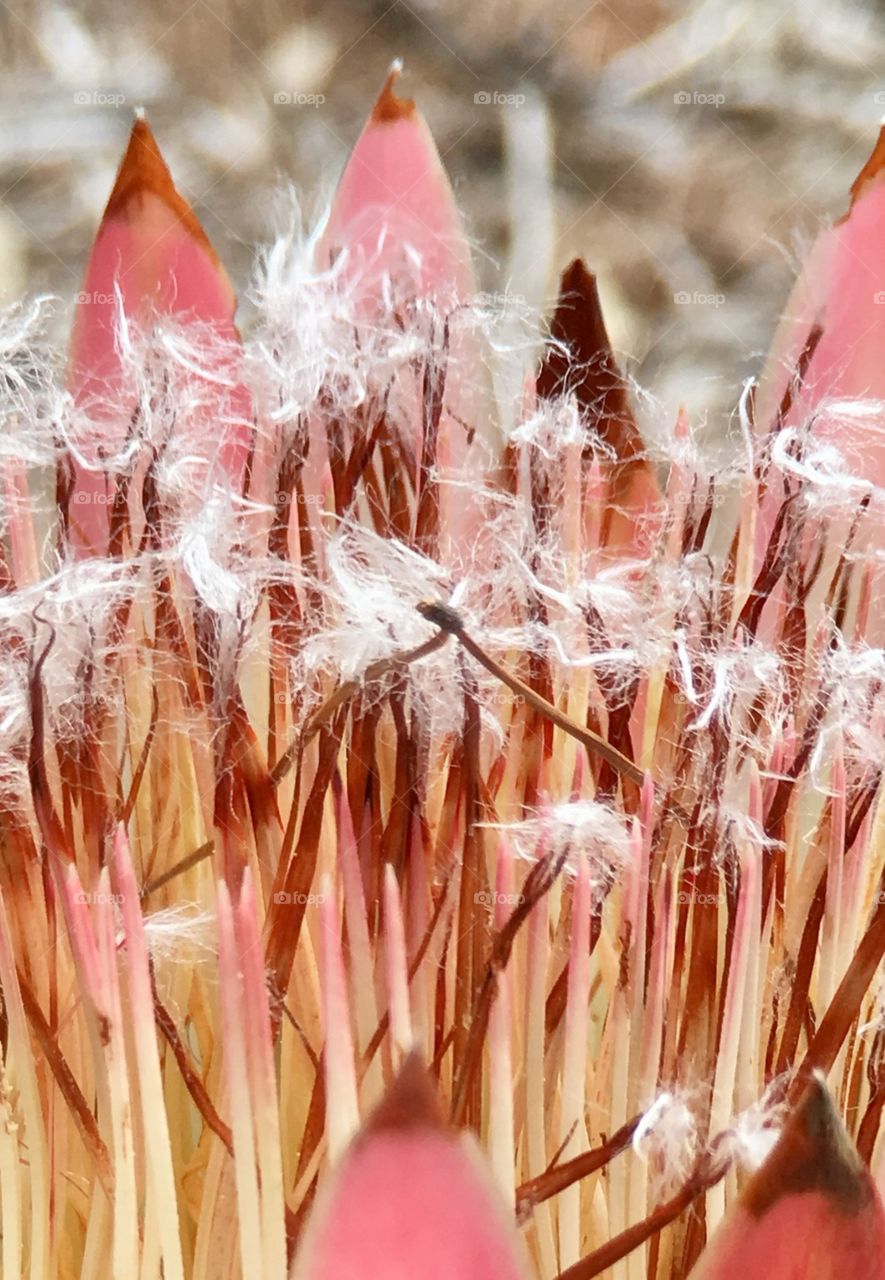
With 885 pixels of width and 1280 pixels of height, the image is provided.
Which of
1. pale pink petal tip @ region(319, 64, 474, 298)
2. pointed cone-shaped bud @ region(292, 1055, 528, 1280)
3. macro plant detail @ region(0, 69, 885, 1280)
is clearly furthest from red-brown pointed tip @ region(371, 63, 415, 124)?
pointed cone-shaped bud @ region(292, 1055, 528, 1280)

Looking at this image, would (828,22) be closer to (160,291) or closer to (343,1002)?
(160,291)

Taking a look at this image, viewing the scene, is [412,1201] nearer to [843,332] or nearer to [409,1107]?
[409,1107]

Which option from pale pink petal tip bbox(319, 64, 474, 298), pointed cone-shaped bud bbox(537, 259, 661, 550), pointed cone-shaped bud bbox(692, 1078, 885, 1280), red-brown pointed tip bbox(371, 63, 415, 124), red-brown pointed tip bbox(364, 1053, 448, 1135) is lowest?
pointed cone-shaped bud bbox(692, 1078, 885, 1280)

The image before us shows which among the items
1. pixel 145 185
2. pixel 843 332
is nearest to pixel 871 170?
pixel 843 332

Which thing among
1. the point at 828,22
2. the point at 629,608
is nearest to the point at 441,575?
the point at 629,608

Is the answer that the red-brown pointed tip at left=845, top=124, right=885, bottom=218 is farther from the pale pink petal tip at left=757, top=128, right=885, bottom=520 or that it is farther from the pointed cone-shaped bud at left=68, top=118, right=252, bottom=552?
the pointed cone-shaped bud at left=68, top=118, right=252, bottom=552

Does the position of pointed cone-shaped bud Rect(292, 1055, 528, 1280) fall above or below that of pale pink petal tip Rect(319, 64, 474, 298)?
below

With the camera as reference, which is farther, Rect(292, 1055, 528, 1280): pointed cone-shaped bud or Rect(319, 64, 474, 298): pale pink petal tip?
Rect(319, 64, 474, 298): pale pink petal tip

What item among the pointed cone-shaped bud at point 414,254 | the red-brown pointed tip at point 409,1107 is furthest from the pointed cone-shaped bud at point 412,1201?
the pointed cone-shaped bud at point 414,254
